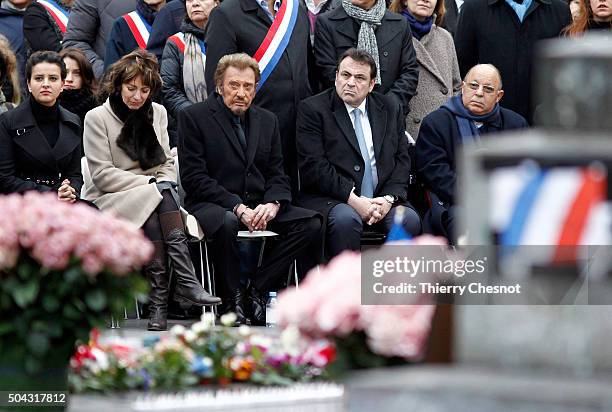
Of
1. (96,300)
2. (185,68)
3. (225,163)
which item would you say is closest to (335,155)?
(225,163)

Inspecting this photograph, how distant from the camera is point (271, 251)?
977 cm

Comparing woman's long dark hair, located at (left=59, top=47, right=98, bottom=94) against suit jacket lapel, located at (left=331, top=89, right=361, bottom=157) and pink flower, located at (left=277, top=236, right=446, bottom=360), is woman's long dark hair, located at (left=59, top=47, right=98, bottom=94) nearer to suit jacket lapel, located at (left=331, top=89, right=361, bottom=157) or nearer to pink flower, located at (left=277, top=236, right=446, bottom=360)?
suit jacket lapel, located at (left=331, top=89, right=361, bottom=157)

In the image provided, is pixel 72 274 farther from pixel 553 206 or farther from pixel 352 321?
pixel 553 206

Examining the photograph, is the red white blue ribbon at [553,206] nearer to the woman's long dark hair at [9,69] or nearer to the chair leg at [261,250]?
the chair leg at [261,250]

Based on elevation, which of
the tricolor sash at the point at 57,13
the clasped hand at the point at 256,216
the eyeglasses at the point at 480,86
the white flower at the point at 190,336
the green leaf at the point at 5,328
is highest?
the tricolor sash at the point at 57,13

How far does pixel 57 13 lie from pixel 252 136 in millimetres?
2806

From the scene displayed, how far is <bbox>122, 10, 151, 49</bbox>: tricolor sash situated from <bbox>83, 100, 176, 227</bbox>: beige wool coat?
126 cm

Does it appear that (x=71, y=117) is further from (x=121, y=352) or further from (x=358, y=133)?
(x=121, y=352)

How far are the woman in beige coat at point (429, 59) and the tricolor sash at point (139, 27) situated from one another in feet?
6.51

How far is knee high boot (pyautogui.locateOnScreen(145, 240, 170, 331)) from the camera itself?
9.12 m

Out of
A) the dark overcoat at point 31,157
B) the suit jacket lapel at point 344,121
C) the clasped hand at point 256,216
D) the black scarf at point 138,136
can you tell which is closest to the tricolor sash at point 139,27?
the black scarf at point 138,136

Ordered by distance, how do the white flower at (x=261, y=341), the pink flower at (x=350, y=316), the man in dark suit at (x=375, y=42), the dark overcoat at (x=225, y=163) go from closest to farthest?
1. the pink flower at (x=350, y=316)
2. the white flower at (x=261, y=341)
3. the dark overcoat at (x=225, y=163)
4. the man in dark suit at (x=375, y=42)

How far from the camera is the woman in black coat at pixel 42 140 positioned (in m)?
9.45

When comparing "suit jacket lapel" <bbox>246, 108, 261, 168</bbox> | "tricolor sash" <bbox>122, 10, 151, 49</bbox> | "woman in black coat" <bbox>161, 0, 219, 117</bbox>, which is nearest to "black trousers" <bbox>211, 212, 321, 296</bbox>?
"suit jacket lapel" <bbox>246, 108, 261, 168</bbox>
